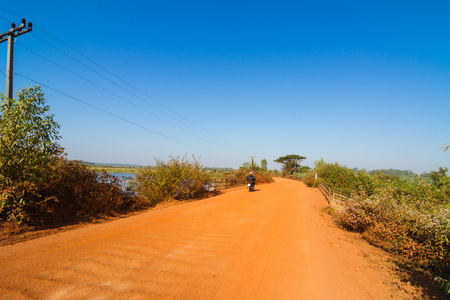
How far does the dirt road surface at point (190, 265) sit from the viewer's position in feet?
11.5

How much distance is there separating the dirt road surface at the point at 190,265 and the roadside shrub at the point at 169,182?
182 inches

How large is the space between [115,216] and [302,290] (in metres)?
7.23

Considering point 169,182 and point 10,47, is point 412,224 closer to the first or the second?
point 169,182

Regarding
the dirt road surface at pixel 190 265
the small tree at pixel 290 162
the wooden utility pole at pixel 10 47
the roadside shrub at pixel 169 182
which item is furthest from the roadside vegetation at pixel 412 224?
the small tree at pixel 290 162

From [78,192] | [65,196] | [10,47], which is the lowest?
[65,196]

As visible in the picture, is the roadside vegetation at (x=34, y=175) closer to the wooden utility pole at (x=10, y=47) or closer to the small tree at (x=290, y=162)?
the wooden utility pole at (x=10, y=47)

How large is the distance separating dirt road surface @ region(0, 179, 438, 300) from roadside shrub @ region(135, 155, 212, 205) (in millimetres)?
4613

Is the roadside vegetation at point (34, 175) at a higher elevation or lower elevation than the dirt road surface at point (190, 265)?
higher

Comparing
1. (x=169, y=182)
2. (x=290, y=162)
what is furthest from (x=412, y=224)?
(x=290, y=162)

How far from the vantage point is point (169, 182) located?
12.4m

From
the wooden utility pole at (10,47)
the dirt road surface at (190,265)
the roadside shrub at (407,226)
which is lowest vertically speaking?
the dirt road surface at (190,265)

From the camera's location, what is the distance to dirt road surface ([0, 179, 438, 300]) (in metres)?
3.50

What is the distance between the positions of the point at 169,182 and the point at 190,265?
330 inches

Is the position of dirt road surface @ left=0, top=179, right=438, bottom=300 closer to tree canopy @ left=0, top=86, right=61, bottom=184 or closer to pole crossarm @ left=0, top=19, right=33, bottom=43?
tree canopy @ left=0, top=86, right=61, bottom=184
